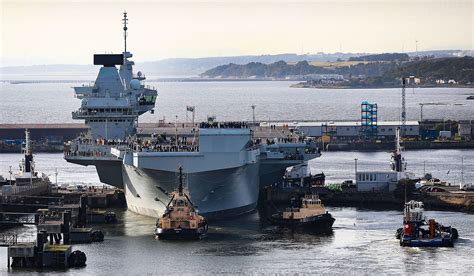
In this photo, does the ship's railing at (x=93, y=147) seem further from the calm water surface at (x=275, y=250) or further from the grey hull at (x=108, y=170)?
the calm water surface at (x=275, y=250)

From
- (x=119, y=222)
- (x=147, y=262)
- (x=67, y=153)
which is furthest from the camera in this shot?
(x=67, y=153)

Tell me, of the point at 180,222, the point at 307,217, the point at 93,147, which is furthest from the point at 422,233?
the point at 93,147

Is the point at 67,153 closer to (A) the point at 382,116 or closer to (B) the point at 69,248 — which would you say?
(B) the point at 69,248

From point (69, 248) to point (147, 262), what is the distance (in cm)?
273

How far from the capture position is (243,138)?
60406 mm

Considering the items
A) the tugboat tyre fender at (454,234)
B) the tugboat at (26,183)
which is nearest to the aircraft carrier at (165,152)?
the tugboat at (26,183)

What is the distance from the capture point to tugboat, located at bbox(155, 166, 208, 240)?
185 ft

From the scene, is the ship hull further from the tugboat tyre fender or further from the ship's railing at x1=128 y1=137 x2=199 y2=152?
the tugboat tyre fender

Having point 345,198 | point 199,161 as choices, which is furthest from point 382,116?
point 199,161

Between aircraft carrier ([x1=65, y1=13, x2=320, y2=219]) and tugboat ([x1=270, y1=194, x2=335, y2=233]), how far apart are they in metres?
2.43

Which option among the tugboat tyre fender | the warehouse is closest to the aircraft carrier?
the tugboat tyre fender

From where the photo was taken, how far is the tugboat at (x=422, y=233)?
182 feet

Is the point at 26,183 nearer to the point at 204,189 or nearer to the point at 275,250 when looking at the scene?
the point at 204,189

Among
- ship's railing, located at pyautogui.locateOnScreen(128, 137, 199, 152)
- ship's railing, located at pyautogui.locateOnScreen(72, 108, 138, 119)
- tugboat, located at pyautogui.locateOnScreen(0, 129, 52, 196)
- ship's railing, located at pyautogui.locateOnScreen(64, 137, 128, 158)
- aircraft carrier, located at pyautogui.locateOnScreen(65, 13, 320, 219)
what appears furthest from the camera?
ship's railing, located at pyautogui.locateOnScreen(72, 108, 138, 119)
